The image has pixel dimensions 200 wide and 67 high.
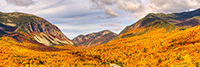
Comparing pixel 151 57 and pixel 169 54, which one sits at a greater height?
pixel 169 54

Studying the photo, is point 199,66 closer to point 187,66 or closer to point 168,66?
point 187,66

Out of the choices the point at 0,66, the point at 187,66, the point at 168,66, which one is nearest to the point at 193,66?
the point at 187,66

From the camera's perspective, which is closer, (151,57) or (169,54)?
(169,54)

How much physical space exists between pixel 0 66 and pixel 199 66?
95.6 m

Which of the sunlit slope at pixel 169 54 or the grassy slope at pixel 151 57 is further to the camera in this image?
the grassy slope at pixel 151 57

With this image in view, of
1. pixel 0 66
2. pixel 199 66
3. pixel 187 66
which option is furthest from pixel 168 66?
pixel 0 66

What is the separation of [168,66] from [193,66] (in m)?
9.96

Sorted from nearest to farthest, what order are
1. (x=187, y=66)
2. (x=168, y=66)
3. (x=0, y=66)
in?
(x=187, y=66) → (x=168, y=66) → (x=0, y=66)

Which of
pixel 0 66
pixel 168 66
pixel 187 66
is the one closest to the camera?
pixel 187 66

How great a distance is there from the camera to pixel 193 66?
39344 millimetres

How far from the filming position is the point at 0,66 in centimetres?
7231

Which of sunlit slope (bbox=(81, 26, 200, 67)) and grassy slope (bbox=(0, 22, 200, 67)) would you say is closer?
sunlit slope (bbox=(81, 26, 200, 67))

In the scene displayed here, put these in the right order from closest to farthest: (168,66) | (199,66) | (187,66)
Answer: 1. (199,66)
2. (187,66)
3. (168,66)

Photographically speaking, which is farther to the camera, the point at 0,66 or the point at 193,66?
the point at 0,66
